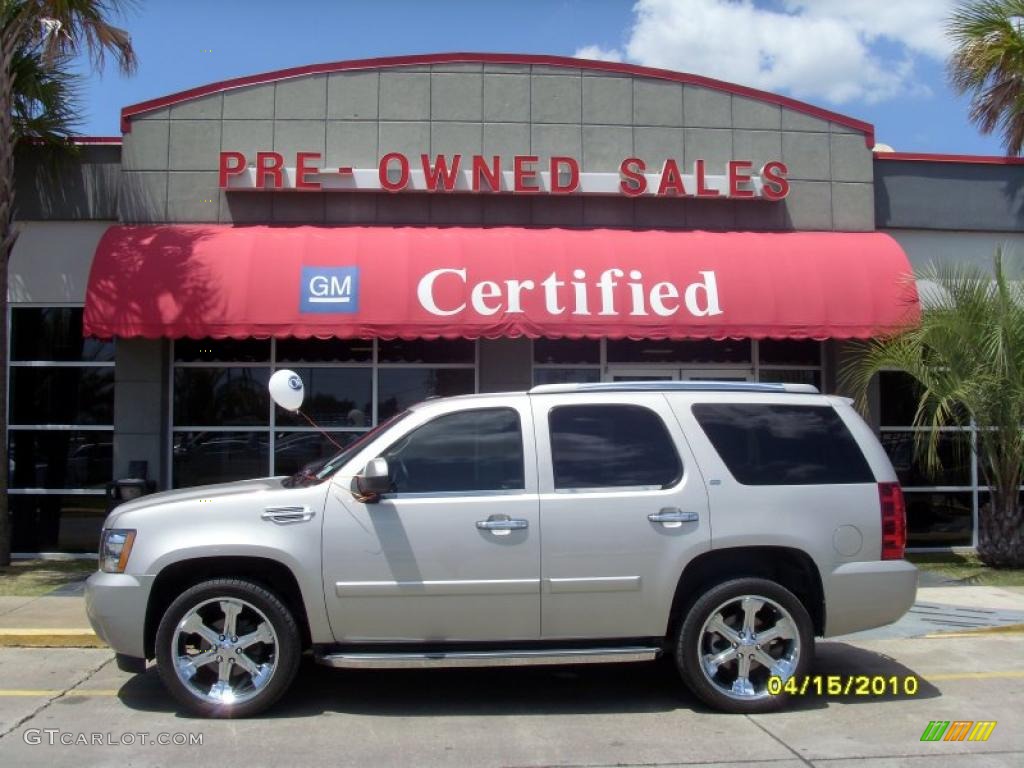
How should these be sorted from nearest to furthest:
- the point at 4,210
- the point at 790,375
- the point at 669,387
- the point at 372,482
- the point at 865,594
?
the point at 372,482
the point at 865,594
the point at 669,387
the point at 4,210
the point at 790,375

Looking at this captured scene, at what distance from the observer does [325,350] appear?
12.5 meters

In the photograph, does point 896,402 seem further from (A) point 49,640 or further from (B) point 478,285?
(A) point 49,640

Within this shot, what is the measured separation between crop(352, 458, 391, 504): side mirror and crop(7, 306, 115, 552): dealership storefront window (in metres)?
7.92

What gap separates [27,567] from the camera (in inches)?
447

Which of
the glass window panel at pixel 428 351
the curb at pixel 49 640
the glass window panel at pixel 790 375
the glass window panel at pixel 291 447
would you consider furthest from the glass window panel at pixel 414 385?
the curb at pixel 49 640

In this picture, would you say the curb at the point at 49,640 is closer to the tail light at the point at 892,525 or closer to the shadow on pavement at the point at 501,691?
the shadow on pavement at the point at 501,691

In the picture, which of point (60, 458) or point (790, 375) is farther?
point (790, 375)

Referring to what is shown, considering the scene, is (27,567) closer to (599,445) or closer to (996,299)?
(599,445)

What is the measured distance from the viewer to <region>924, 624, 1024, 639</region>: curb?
26.6 ft

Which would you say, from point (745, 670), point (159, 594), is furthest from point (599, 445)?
point (159, 594)

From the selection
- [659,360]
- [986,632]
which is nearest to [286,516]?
[986,632]

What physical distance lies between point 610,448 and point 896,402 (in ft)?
27.6

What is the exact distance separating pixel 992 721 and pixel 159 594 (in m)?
5.24

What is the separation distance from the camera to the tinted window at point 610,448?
5.88m
